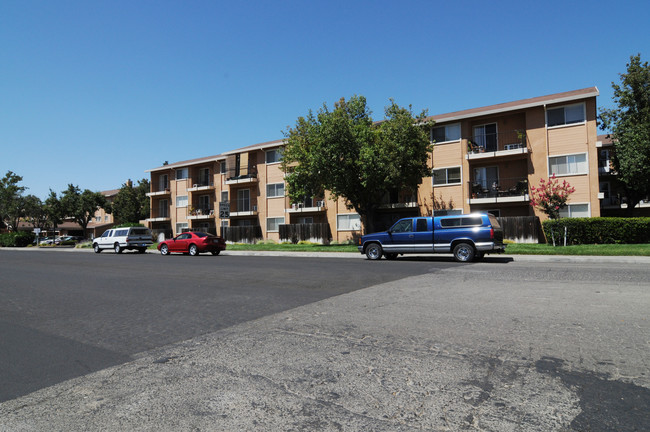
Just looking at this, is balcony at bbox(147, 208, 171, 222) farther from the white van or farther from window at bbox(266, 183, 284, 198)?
the white van

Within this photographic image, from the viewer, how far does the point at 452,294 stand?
7.83 meters

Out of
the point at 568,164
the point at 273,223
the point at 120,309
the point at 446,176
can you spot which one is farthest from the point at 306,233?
the point at 120,309

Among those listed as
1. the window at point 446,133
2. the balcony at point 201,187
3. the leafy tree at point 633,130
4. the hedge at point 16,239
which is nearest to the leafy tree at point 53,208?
the hedge at point 16,239

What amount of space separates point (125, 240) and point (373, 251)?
62.4 ft

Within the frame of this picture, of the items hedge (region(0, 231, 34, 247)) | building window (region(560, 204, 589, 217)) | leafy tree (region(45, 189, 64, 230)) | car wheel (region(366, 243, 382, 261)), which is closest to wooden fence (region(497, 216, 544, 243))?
building window (region(560, 204, 589, 217))

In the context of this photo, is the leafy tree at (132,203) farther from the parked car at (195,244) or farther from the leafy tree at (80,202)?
the parked car at (195,244)

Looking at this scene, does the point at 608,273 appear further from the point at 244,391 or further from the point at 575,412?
the point at 244,391

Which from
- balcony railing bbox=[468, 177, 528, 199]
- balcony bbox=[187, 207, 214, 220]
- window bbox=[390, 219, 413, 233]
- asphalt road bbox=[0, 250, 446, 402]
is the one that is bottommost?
asphalt road bbox=[0, 250, 446, 402]

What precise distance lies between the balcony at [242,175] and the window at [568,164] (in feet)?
82.9

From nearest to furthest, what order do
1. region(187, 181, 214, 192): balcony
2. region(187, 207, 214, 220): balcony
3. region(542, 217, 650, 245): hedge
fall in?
region(542, 217, 650, 245): hedge → region(187, 207, 214, 220): balcony → region(187, 181, 214, 192): balcony

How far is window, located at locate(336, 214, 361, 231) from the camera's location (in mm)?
33094

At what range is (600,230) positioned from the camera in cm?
2241

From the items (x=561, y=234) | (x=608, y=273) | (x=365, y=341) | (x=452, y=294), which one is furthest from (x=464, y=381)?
(x=561, y=234)

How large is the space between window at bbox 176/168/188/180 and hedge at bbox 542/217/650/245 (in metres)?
37.6
